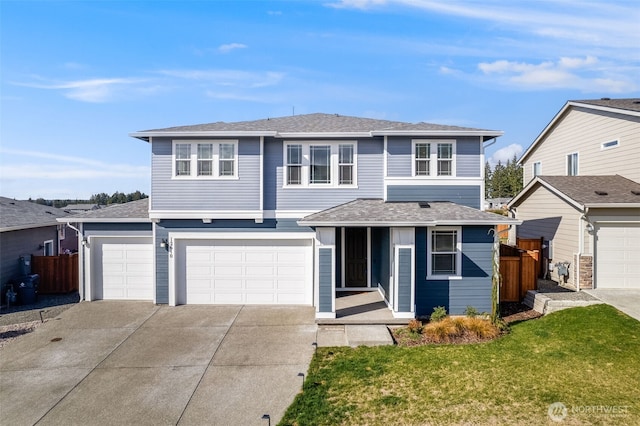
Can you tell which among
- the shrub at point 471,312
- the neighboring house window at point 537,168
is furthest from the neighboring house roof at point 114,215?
the neighboring house window at point 537,168

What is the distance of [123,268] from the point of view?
462 inches

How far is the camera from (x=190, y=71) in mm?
15000

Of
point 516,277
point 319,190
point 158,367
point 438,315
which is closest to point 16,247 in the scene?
point 158,367

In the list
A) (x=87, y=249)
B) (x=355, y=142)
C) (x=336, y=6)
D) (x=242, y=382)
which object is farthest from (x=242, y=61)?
(x=242, y=382)

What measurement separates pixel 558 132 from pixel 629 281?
30.8 ft

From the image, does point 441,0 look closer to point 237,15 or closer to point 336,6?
point 336,6

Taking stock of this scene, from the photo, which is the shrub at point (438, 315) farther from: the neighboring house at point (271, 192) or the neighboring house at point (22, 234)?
the neighboring house at point (22, 234)

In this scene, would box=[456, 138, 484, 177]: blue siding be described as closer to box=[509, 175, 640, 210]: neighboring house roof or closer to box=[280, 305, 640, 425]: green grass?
box=[509, 175, 640, 210]: neighboring house roof

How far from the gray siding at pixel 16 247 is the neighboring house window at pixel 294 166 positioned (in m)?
10.3

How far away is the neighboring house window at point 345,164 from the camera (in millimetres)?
11180

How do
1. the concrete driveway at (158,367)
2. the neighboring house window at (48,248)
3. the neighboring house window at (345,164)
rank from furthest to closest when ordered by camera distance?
1. the neighboring house window at (48,248)
2. the neighboring house window at (345,164)
3. the concrete driveway at (158,367)

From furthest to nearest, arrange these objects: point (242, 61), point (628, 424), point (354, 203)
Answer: point (242, 61), point (354, 203), point (628, 424)

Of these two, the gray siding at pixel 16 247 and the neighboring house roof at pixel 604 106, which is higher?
the neighboring house roof at pixel 604 106

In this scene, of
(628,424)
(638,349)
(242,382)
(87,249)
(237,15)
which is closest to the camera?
(628,424)
